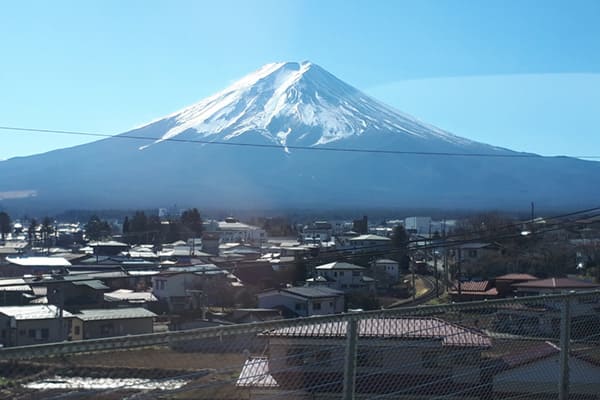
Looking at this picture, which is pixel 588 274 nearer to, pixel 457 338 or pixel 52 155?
pixel 457 338

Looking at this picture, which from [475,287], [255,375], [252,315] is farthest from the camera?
[475,287]

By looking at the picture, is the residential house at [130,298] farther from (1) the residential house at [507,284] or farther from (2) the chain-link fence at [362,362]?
(2) the chain-link fence at [362,362]

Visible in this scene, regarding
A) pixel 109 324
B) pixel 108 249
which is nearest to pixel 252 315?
pixel 109 324

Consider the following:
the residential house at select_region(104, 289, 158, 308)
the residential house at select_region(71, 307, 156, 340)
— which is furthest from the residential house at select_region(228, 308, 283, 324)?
the residential house at select_region(71, 307, 156, 340)

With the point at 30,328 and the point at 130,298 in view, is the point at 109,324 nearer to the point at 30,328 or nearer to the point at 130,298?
the point at 30,328

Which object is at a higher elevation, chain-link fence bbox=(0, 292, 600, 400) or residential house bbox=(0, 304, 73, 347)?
chain-link fence bbox=(0, 292, 600, 400)

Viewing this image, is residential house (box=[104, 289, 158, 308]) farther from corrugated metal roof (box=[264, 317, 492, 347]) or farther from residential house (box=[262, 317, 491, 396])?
residential house (box=[262, 317, 491, 396])

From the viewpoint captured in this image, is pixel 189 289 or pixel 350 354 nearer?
pixel 350 354
